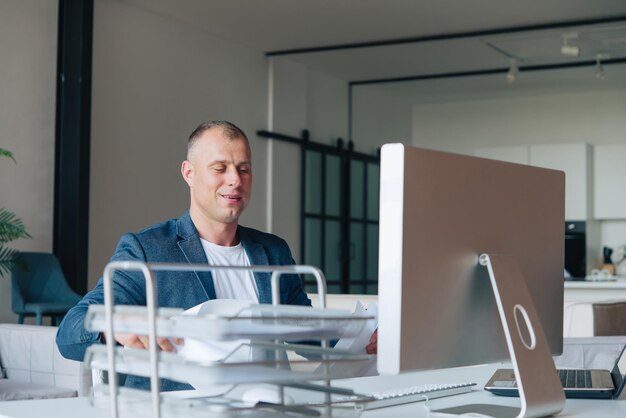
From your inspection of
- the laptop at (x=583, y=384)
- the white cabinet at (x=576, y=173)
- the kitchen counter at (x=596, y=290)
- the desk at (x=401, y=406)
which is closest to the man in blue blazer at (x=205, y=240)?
the desk at (x=401, y=406)

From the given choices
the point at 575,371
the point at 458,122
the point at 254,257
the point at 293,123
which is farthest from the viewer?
the point at 458,122

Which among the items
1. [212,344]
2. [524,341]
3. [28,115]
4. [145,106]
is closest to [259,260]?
[524,341]

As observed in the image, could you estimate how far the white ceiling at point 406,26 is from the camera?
23.7 ft

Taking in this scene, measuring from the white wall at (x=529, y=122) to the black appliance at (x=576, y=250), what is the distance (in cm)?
51

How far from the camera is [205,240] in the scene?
214 centimetres

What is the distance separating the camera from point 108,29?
707 centimetres

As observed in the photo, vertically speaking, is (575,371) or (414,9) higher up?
(414,9)

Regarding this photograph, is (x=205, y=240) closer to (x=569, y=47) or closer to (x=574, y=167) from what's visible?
(x=569, y=47)

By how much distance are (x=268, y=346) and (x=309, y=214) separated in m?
8.50

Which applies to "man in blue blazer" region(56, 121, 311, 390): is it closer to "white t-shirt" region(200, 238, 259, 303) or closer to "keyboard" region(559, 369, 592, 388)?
"white t-shirt" region(200, 238, 259, 303)

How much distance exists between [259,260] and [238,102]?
6.60 meters

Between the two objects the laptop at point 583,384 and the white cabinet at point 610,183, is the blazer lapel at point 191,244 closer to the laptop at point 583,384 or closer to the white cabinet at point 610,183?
the laptop at point 583,384

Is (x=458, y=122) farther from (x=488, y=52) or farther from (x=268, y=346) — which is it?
(x=268, y=346)

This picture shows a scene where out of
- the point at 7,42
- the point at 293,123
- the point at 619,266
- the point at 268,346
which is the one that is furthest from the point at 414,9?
the point at 268,346
